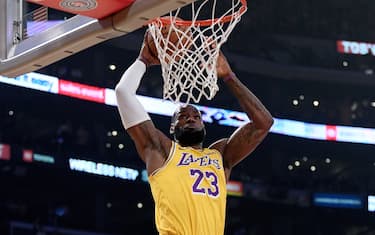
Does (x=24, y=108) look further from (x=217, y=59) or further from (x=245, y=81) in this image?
(x=217, y=59)

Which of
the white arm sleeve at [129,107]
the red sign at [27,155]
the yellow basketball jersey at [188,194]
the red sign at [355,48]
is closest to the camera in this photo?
the yellow basketball jersey at [188,194]

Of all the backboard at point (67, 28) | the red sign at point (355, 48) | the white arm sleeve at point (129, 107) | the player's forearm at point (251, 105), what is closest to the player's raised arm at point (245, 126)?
the player's forearm at point (251, 105)

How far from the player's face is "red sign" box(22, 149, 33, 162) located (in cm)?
1079

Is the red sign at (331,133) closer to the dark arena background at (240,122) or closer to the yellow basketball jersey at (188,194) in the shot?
the dark arena background at (240,122)

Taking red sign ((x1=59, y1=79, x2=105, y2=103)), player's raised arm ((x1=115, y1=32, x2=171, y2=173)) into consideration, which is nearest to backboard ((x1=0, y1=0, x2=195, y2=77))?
player's raised arm ((x1=115, y1=32, x2=171, y2=173))

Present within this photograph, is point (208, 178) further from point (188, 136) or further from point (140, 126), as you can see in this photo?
point (140, 126)

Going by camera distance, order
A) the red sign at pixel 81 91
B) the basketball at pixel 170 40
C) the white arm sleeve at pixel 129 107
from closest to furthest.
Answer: the white arm sleeve at pixel 129 107
the basketball at pixel 170 40
the red sign at pixel 81 91

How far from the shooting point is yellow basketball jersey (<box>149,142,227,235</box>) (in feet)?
10.5

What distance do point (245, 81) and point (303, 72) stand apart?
1.55m

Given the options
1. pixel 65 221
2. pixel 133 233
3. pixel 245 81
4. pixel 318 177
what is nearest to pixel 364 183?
pixel 318 177

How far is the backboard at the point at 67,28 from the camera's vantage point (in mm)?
3066

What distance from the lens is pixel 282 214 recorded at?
52.7ft

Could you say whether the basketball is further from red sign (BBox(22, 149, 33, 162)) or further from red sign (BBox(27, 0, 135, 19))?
red sign (BBox(22, 149, 33, 162))

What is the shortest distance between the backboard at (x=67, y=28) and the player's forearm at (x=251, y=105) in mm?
598
